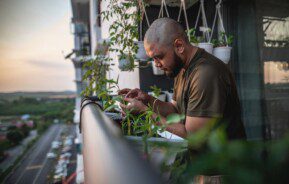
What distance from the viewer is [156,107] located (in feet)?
6.03

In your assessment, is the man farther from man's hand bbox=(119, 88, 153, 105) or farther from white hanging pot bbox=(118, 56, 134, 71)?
white hanging pot bbox=(118, 56, 134, 71)

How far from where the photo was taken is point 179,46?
5.57ft

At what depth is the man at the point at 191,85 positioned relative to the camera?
4.56 ft

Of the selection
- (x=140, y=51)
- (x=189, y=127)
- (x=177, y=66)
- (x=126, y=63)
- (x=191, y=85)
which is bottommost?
(x=189, y=127)

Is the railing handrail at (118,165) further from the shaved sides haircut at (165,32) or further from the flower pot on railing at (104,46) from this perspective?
the flower pot on railing at (104,46)

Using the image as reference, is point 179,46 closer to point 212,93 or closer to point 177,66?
point 177,66

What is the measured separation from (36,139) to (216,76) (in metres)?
72.3

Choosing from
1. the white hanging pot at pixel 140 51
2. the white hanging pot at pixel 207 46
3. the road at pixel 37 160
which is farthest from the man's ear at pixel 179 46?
the road at pixel 37 160

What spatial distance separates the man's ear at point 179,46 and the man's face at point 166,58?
0.09 ft

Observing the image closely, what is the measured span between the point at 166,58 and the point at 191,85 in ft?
1.01

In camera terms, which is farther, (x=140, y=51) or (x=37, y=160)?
(x=37, y=160)

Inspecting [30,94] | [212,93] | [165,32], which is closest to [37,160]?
[30,94]

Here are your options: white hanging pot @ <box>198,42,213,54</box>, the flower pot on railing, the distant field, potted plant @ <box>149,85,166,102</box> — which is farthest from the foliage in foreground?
the distant field

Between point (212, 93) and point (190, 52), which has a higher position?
point (190, 52)
